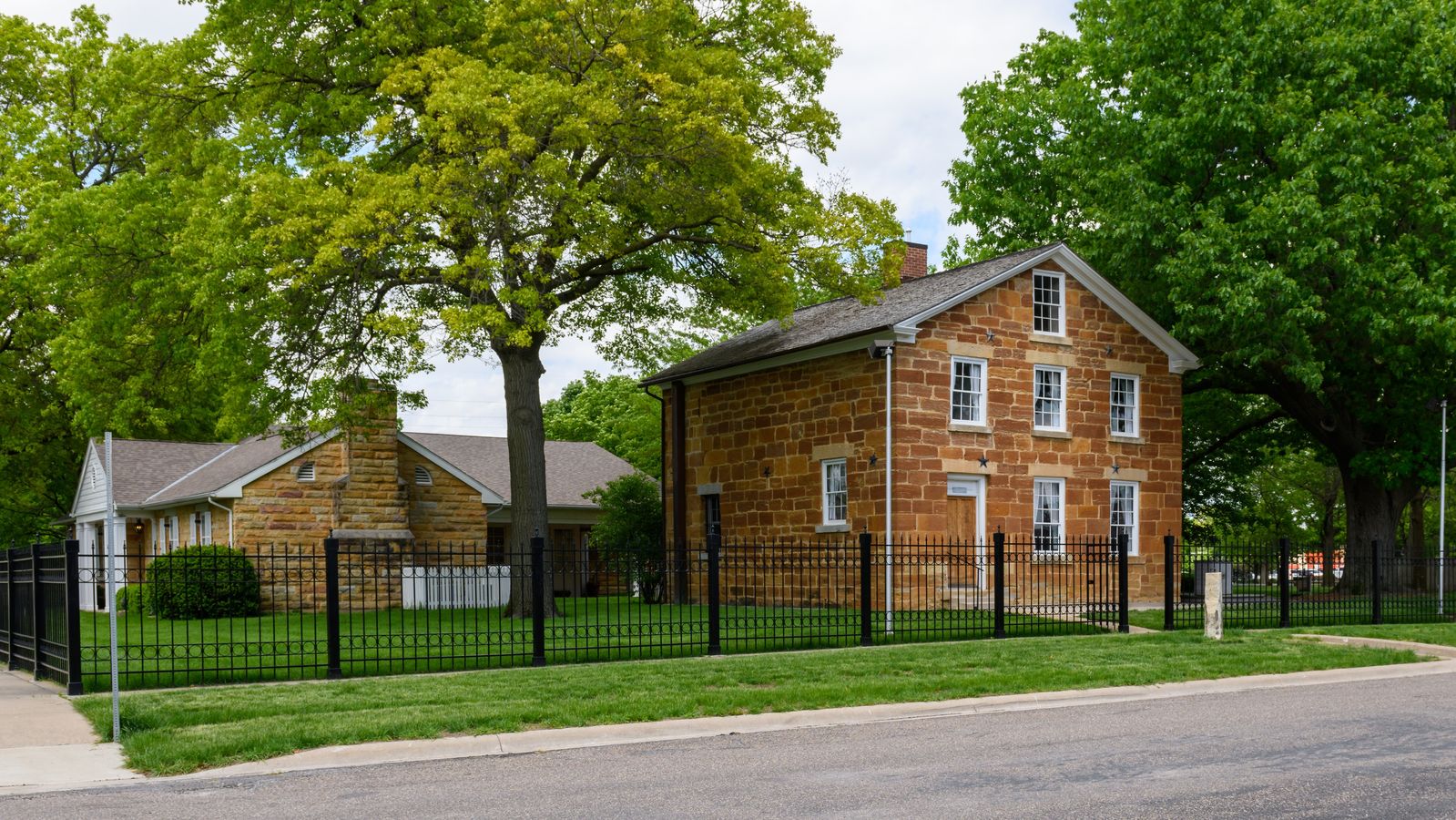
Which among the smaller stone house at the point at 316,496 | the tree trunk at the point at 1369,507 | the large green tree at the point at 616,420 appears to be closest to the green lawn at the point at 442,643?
the smaller stone house at the point at 316,496

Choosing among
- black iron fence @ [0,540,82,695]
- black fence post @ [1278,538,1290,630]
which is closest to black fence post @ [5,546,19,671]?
black iron fence @ [0,540,82,695]

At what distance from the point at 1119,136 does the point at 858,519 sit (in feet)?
37.8

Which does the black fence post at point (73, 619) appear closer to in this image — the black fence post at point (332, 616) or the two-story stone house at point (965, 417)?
the black fence post at point (332, 616)

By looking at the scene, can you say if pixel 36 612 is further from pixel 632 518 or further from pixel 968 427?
pixel 632 518

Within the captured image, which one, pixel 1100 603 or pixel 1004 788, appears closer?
pixel 1004 788

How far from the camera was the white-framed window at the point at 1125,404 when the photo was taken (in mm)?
29969

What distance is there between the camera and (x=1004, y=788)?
8820 mm

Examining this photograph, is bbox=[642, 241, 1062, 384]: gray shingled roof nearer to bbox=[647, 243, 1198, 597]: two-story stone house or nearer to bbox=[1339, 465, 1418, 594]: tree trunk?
bbox=[647, 243, 1198, 597]: two-story stone house

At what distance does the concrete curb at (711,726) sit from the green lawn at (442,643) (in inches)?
101

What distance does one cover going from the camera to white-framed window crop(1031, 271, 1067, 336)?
28656 millimetres

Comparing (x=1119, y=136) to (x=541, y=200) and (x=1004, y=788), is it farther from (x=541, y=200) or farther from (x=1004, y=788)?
(x=1004, y=788)

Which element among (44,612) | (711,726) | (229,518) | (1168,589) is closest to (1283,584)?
(1168,589)

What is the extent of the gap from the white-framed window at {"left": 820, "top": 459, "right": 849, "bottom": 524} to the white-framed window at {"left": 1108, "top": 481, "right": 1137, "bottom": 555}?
593 cm

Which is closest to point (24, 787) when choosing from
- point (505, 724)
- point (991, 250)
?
point (505, 724)
